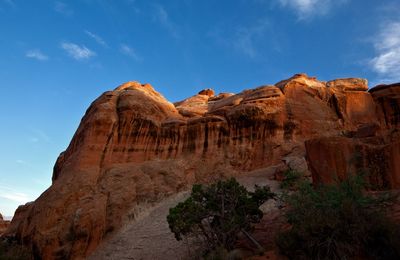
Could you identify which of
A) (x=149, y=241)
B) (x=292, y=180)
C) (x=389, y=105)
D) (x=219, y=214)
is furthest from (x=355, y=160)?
(x=389, y=105)

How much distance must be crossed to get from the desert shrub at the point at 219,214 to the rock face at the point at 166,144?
8.30 metres

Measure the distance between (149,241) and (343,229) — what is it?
12.2m

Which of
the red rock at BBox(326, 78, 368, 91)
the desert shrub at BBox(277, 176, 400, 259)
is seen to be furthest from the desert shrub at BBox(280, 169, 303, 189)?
the red rock at BBox(326, 78, 368, 91)

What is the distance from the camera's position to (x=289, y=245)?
12.5 meters

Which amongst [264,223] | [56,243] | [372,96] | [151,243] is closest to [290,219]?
[264,223]

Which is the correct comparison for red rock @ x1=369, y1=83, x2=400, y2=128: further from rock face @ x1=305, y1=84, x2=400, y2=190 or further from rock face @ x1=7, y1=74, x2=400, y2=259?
rock face @ x1=305, y1=84, x2=400, y2=190

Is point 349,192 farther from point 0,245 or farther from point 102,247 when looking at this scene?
point 0,245

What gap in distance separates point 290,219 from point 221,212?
12.4 feet

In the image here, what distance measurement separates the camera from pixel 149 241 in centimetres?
2108

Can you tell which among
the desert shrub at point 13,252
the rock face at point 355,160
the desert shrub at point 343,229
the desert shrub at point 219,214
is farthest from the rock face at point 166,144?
the desert shrub at point 343,229

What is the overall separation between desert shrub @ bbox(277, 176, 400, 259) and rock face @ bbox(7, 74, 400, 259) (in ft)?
34.5

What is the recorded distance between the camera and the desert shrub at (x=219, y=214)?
1609 cm

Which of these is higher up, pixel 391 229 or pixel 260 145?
pixel 260 145

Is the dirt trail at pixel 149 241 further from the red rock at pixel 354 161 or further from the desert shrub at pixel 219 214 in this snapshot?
Answer: the red rock at pixel 354 161
